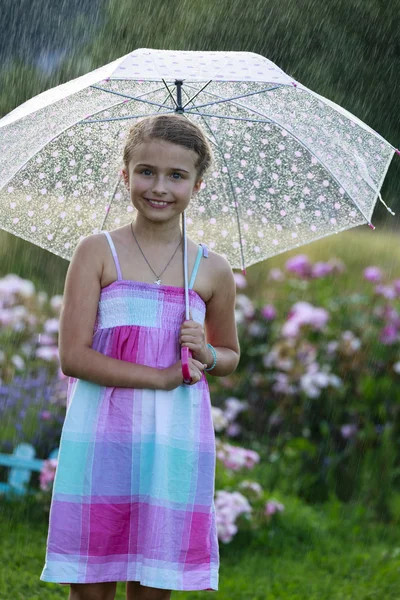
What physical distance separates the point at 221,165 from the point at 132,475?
1.13 metres

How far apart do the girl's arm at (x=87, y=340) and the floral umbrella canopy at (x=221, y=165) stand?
47 centimetres

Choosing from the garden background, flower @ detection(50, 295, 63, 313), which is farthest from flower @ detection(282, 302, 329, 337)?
flower @ detection(50, 295, 63, 313)

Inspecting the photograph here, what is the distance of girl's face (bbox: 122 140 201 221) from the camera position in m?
2.37

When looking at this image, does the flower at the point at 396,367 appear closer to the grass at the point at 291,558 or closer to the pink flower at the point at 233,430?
the grass at the point at 291,558

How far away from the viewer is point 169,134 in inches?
94.2

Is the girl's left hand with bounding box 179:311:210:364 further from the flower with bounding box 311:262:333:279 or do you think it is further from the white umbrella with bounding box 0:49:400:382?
the flower with bounding box 311:262:333:279

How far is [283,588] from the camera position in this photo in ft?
12.5

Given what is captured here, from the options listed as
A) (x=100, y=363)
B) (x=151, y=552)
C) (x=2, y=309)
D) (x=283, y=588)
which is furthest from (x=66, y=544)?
(x=2, y=309)

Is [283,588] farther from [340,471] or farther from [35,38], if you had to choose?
[35,38]

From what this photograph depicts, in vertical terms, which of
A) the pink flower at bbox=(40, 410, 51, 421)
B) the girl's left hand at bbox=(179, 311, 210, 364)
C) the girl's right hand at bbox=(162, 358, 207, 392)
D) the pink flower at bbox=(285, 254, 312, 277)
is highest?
the girl's left hand at bbox=(179, 311, 210, 364)

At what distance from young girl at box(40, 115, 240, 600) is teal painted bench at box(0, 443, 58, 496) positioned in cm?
195

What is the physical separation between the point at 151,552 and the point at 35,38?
1376 cm

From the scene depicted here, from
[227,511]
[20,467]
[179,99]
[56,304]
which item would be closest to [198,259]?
[179,99]

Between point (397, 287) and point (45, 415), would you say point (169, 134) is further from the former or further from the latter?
point (397, 287)
